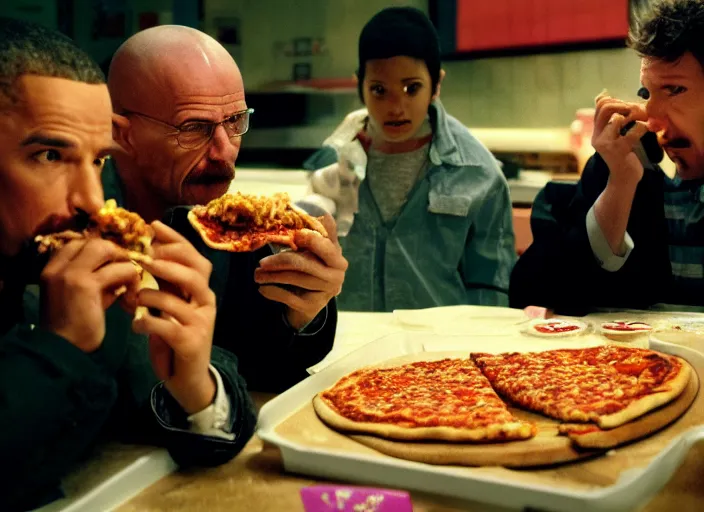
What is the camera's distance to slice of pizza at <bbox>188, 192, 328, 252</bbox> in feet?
4.63

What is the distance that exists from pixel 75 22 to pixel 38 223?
3.17 feet

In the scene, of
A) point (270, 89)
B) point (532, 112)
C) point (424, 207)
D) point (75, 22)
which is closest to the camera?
point (75, 22)

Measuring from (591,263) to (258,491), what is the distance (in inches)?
63.9

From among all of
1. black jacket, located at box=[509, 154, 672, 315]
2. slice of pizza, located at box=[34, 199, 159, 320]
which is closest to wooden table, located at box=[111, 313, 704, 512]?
slice of pizza, located at box=[34, 199, 159, 320]

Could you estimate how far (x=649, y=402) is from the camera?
1.38 m

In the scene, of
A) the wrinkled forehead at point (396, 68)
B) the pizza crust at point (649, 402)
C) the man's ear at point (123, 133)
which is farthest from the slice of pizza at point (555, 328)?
the wrinkled forehead at point (396, 68)

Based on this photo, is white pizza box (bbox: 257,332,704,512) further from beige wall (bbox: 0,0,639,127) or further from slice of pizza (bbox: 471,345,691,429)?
beige wall (bbox: 0,0,639,127)

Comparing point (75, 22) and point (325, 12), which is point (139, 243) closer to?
point (75, 22)

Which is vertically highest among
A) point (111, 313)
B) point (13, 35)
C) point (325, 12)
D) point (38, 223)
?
point (325, 12)

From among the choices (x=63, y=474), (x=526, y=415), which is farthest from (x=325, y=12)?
(x=63, y=474)

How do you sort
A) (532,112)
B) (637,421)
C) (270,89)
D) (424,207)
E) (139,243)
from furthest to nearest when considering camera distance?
(532,112) → (270,89) → (424,207) → (637,421) → (139,243)

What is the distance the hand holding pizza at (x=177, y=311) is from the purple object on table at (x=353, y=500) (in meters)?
0.24

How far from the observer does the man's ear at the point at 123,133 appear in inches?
51.5

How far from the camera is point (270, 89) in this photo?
4707 millimetres
